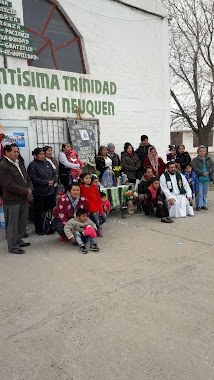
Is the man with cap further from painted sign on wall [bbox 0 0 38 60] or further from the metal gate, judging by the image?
painted sign on wall [bbox 0 0 38 60]

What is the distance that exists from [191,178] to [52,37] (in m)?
4.83

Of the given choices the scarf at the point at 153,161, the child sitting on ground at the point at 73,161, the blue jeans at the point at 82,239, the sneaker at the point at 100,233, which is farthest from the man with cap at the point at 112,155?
the blue jeans at the point at 82,239

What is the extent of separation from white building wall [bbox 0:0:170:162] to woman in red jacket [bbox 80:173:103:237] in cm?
226

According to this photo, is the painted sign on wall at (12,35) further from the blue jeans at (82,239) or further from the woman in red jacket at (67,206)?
the blue jeans at (82,239)

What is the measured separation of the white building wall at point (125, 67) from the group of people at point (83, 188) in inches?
45.7

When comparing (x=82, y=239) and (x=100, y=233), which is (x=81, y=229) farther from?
(x=100, y=233)

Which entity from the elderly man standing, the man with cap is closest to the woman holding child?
the elderly man standing

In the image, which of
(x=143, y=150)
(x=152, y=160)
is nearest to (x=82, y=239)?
(x=152, y=160)

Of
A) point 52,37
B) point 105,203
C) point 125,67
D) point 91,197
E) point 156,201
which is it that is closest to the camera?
point 91,197

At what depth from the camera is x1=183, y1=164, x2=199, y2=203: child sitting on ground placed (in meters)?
7.82

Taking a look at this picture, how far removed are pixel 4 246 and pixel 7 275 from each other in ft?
4.37

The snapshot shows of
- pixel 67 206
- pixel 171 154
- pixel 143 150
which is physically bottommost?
pixel 67 206

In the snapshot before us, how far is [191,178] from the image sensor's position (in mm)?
7879

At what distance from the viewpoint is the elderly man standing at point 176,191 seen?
7008 mm
